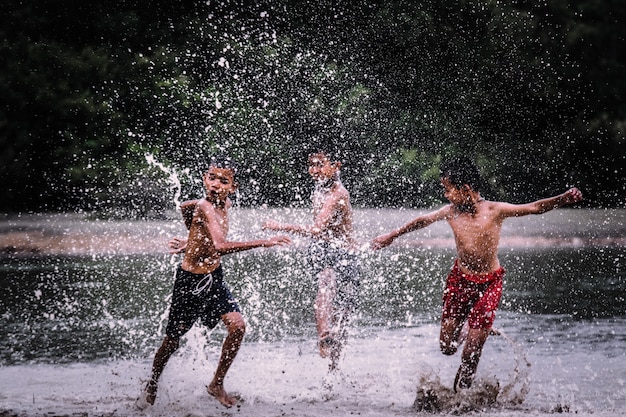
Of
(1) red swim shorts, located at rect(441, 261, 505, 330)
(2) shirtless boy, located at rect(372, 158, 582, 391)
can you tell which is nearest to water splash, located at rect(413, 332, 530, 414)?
(2) shirtless boy, located at rect(372, 158, 582, 391)

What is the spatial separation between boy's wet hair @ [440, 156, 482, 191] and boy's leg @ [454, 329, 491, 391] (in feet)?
2.99

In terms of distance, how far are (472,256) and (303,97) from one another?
1560 centimetres

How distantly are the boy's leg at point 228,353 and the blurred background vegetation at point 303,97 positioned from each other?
12.1 m

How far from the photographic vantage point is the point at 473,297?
19.4ft

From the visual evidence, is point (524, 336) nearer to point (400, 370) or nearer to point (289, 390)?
point (400, 370)

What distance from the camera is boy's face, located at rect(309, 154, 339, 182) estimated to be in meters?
6.90

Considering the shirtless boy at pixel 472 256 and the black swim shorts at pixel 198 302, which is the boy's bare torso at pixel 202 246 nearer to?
the black swim shorts at pixel 198 302

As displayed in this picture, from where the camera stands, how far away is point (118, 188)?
18.0m

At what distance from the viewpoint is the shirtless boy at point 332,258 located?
6.65 metres

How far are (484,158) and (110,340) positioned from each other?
569 inches

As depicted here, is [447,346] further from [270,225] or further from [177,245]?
[177,245]

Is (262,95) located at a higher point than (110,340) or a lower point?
higher

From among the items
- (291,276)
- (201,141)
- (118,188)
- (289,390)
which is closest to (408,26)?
(201,141)

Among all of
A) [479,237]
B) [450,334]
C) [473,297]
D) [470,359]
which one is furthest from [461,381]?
[479,237]
